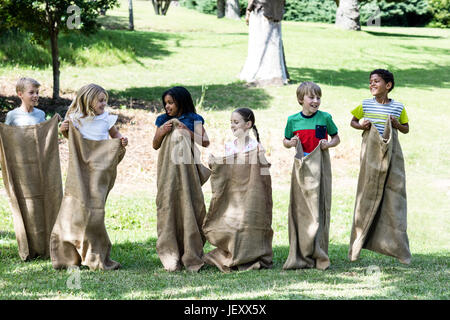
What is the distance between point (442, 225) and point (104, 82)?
1116 centimetres

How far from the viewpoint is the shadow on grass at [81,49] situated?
19.4 meters

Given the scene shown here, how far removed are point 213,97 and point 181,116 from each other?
1052cm

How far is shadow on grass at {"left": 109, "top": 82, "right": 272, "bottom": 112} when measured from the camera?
1602 cm

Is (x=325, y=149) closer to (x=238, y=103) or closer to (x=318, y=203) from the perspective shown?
(x=318, y=203)

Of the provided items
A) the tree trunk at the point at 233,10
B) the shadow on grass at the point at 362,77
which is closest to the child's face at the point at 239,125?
the shadow on grass at the point at 362,77

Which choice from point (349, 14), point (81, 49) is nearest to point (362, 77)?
point (81, 49)

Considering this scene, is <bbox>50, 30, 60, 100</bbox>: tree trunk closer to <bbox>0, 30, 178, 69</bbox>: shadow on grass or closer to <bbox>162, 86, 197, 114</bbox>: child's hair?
<bbox>0, 30, 178, 69</bbox>: shadow on grass

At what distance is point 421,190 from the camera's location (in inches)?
462

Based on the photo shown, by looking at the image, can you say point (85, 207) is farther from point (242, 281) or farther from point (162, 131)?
point (242, 281)

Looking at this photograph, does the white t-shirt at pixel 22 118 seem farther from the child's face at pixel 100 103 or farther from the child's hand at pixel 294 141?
the child's hand at pixel 294 141

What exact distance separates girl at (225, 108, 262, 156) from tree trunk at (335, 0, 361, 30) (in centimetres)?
2730

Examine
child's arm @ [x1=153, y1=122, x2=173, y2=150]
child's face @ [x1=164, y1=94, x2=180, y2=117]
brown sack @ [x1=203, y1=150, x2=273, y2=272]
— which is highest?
child's face @ [x1=164, y1=94, x2=180, y2=117]

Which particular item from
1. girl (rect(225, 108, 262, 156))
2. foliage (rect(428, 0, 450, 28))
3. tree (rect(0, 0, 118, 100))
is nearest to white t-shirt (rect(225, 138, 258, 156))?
girl (rect(225, 108, 262, 156))

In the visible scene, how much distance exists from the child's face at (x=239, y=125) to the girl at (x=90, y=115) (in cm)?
109
